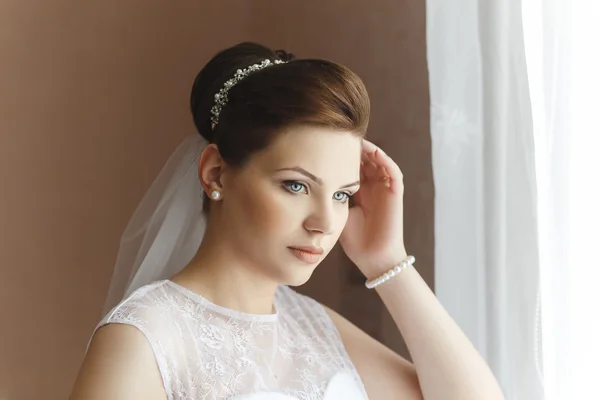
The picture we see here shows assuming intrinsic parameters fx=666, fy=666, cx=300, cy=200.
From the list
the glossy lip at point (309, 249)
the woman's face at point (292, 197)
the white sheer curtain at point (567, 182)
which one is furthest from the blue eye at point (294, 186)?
the white sheer curtain at point (567, 182)

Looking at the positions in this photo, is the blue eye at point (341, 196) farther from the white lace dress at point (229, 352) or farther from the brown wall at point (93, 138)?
the brown wall at point (93, 138)

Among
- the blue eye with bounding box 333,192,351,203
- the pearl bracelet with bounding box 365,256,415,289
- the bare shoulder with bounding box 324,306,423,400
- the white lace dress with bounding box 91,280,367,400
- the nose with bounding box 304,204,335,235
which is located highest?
the blue eye with bounding box 333,192,351,203

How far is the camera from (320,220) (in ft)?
3.88

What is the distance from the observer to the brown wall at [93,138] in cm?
168

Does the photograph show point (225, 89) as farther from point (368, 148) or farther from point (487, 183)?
point (487, 183)

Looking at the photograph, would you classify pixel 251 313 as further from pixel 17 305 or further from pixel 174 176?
pixel 17 305

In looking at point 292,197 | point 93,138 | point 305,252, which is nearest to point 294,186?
point 292,197

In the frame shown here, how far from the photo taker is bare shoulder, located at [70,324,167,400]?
101 cm

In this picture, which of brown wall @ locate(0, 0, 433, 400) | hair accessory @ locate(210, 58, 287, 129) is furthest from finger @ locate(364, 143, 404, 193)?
hair accessory @ locate(210, 58, 287, 129)

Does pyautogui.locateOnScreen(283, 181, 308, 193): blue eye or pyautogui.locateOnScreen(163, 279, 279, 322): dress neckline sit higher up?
pyautogui.locateOnScreen(283, 181, 308, 193): blue eye

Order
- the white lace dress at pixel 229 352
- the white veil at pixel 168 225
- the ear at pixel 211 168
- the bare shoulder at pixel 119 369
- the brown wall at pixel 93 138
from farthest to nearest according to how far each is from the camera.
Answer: the brown wall at pixel 93 138, the white veil at pixel 168 225, the ear at pixel 211 168, the white lace dress at pixel 229 352, the bare shoulder at pixel 119 369

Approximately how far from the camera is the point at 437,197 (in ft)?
4.46

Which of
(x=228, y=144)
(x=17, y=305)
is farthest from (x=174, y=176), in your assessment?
(x=17, y=305)

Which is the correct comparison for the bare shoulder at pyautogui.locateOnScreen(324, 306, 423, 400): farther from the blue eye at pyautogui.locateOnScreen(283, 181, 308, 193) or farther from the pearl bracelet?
the blue eye at pyautogui.locateOnScreen(283, 181, 308, 193)
